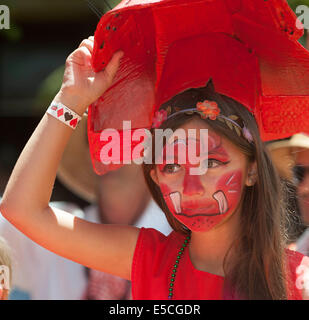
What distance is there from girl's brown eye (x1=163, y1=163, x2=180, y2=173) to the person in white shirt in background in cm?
85

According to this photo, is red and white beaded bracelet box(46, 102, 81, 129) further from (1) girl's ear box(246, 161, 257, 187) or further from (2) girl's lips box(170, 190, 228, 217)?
(1) girl's ear box(246, 161, 257, 187)

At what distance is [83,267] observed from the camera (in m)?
2.50

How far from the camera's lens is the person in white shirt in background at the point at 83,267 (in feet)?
7.86

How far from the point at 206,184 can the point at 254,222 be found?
228 mm

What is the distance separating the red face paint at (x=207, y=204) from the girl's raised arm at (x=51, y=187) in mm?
264

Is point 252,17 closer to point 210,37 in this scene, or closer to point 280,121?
point 210,37

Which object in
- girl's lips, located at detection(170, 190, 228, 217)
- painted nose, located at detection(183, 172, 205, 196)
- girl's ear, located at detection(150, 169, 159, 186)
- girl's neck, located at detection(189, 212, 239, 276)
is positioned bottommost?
girl's neck, located at detection(189, 212, 239, 276)

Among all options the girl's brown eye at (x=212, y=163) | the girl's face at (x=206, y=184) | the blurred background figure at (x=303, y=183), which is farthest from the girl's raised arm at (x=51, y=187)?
the blurred background figure at (x=303, y=183)

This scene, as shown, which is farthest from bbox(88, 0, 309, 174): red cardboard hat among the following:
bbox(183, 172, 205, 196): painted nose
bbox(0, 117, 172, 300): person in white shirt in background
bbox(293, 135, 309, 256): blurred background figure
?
bbox(0, 117, 172, 300): person in white shirt in background

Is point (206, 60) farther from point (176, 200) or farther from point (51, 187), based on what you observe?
point (51, 187)

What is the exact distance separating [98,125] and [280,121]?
1.87ft

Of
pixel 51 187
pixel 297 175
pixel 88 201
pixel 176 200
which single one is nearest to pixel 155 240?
pixel 176 200

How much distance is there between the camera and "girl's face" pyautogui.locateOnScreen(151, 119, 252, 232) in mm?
1411
